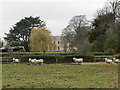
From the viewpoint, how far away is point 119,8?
135 ft

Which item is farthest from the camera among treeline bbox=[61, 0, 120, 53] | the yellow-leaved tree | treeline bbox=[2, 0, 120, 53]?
the yellow-leaved tree

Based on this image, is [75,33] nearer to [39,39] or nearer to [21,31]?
[39,39]

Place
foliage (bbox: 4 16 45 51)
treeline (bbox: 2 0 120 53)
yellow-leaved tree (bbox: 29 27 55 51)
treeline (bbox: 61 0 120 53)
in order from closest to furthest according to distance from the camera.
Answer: treeline (bbox: 61 0 120 53)
treeline (bbox: 2 0 120 53)
yellow-leaved tree (bbox: 29 27 55 51)
foliage (bbox: 4 16 45 51)

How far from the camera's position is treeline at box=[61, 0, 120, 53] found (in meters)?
26.8

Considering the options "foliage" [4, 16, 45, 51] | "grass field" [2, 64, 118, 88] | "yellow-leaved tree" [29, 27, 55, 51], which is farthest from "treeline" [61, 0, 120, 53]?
"foliage" [4, 16, 45, 51]

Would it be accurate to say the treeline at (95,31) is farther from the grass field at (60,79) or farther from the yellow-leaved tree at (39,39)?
the yellow-leaved tree at (39,39)

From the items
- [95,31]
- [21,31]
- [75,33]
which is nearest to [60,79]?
[95,31]

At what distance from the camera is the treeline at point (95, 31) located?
26844mm

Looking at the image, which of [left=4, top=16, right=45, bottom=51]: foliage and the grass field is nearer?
the grass field

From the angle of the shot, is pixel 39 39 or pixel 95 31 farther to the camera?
pixel 39 39

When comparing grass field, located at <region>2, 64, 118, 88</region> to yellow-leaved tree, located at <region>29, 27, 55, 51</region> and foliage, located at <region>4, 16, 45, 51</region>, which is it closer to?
yellow-leaved tree, located at <region>29, 27, 55, 51</region>

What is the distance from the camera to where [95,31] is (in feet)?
137

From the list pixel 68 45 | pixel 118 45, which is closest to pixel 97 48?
pixel 118 45

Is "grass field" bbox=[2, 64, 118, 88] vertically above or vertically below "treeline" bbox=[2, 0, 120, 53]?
below
